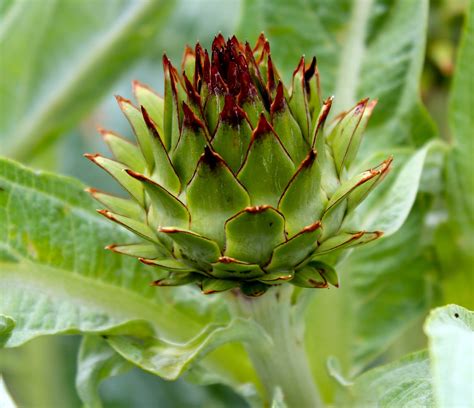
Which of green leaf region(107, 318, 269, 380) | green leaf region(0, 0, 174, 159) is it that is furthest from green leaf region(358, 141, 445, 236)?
green leaf region(0, 0, 174, 159)

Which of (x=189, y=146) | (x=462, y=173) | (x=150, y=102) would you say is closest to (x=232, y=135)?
(x=189, y=146)

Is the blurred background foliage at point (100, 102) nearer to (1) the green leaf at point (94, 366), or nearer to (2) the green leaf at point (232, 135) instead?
(1) the green leaf at point (94, 366)

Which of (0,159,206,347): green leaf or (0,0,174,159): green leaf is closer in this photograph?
(0,159,206,347): green leaf

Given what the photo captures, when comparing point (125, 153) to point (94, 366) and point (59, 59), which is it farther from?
point (59, 59)

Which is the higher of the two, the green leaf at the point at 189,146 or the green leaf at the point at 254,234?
the green leaf at the point at 189,146

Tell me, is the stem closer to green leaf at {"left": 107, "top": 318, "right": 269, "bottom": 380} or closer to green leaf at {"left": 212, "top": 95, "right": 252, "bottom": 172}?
green leaf at {"left": 107, "top": 318, "right": 269, "bottom": 380}

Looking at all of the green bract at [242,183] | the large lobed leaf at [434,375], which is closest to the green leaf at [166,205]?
the green bract at [242,183]
